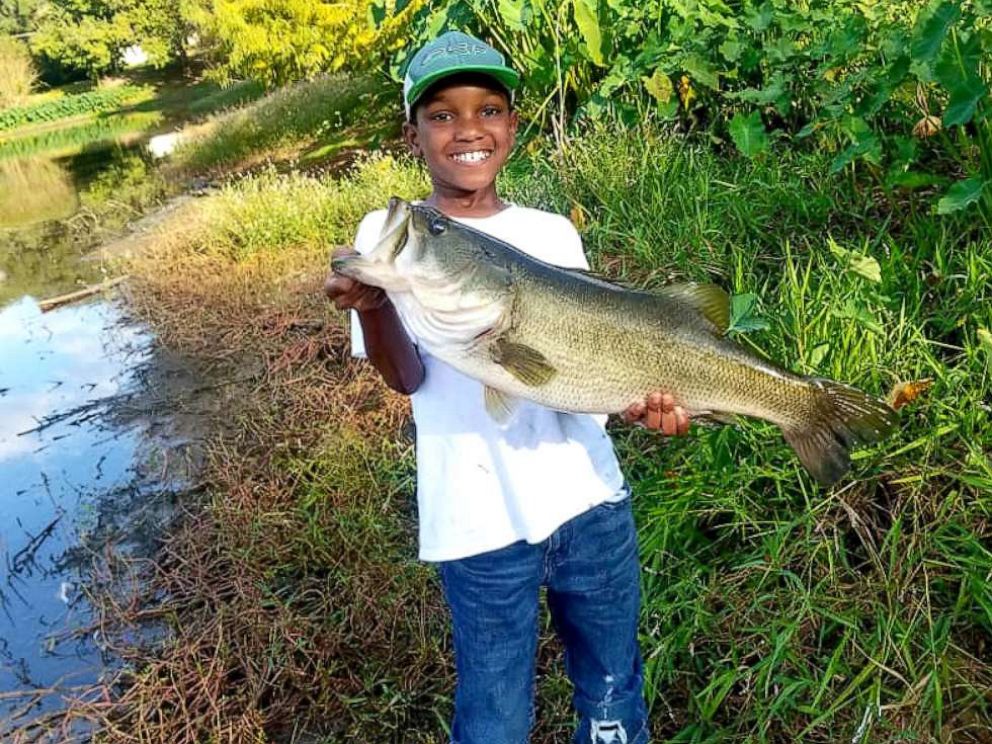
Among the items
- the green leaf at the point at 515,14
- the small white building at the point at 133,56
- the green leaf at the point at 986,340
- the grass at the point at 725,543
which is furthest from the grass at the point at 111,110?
the green leaf at the point at 986,340

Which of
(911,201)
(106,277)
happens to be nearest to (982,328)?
(911,201)

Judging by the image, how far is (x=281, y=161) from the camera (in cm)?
1494

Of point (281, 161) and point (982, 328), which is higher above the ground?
point (982, 328)

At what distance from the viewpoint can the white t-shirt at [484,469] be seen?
1.71 metres

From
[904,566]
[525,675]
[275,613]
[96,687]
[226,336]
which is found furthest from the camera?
[226,336]

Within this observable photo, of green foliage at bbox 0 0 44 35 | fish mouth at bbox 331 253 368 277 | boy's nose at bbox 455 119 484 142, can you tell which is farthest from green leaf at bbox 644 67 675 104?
green foliage at bbox 0 0 44 35

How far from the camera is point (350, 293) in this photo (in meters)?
1.55

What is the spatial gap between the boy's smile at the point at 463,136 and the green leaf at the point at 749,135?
215 centimetres

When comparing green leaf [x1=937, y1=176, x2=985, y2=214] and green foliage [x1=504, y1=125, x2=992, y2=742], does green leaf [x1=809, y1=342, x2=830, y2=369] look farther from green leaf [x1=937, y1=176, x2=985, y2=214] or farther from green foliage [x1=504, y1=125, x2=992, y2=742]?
green leaf [x1=937, y1=176, x2=985, y2=214]

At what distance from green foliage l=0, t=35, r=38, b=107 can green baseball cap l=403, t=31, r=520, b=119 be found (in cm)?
4841

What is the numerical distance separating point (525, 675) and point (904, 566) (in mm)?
1293

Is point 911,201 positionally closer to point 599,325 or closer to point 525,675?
point 599,325

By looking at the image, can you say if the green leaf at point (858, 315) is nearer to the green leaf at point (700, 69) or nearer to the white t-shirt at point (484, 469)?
the white t-shirt at point (484, 469)

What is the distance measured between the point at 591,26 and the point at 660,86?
2.67ft
